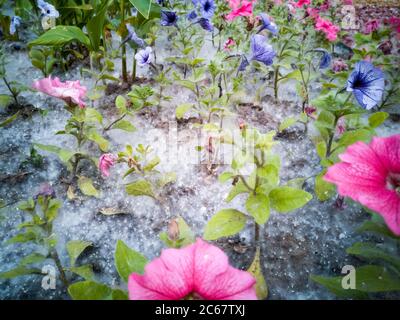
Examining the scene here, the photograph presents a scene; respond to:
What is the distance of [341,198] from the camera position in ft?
4.10

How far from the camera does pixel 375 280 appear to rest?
881mm

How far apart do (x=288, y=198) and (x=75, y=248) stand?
0.70 meters

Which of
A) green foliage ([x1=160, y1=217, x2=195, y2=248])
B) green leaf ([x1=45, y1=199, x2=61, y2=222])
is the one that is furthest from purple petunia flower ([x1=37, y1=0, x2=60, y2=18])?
green foliage ([x1=160, y1=217, x2=195, y2=248])

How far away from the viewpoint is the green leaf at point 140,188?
1231 millimetres

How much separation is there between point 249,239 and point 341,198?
0.39m

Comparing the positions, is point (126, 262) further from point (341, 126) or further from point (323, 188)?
point (341, 126)

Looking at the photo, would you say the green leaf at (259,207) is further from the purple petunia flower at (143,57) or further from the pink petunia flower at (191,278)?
the purple petunia flower at (143,57)

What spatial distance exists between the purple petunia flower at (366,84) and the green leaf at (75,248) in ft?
3.39

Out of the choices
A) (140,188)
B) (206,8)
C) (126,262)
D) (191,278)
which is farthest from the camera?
(206,8)

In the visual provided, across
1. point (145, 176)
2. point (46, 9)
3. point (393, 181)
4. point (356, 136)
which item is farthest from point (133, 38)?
point (393, 181)
